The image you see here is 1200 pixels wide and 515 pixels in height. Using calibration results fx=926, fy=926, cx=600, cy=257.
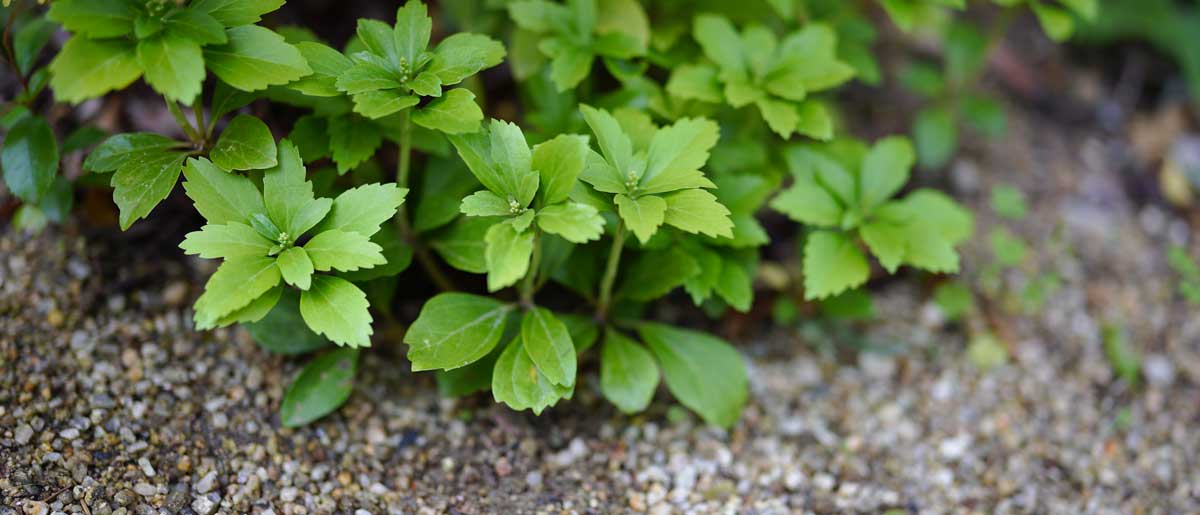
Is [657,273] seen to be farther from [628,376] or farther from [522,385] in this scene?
[522,385]

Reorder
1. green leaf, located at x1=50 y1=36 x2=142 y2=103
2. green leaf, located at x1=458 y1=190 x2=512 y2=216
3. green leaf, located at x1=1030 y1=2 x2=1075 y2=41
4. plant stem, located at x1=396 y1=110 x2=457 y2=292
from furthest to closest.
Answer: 1. green leaf, located at x1=1030 y1=2 x2=1075 y2=41
2. plant stem, located at x1=396 y1=110 x2=457 y2=292
3. green leaf, located at x1=458 y1=190 x2=512 y2=216
4. green leaf, located at x1=50 y1=36 x2=142 y2=103

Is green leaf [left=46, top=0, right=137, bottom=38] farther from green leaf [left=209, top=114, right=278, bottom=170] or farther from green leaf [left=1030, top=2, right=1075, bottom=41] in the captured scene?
green leaf [left=1030, top=2, right=1075, bottom=41]

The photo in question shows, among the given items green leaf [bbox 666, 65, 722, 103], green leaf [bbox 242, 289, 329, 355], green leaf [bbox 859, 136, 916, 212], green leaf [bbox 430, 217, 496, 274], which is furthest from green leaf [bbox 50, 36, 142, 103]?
green leaf [bbox 859, 136, 916, 212]

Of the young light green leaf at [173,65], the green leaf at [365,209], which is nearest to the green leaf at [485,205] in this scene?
the green leaf at [365,209]

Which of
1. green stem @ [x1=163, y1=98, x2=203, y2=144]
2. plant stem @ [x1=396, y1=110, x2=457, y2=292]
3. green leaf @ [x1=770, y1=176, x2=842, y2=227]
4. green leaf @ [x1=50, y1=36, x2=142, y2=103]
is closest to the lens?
green leaf @ [x1=50, y1=36, x2=142, y2=103]

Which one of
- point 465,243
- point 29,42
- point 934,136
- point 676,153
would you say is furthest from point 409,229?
point 934,136

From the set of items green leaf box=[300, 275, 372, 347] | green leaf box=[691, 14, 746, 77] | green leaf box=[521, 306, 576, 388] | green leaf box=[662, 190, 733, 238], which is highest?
green leaf box=[691, 14, 746, 77]

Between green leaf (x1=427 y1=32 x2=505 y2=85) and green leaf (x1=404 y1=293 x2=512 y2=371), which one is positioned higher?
green leaf (x1=427 y1=32 x2=505 y2=85)

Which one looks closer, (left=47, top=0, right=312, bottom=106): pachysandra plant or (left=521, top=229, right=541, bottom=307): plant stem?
(left=47, top=0, right=312, bottom=106): pachysandra plant
